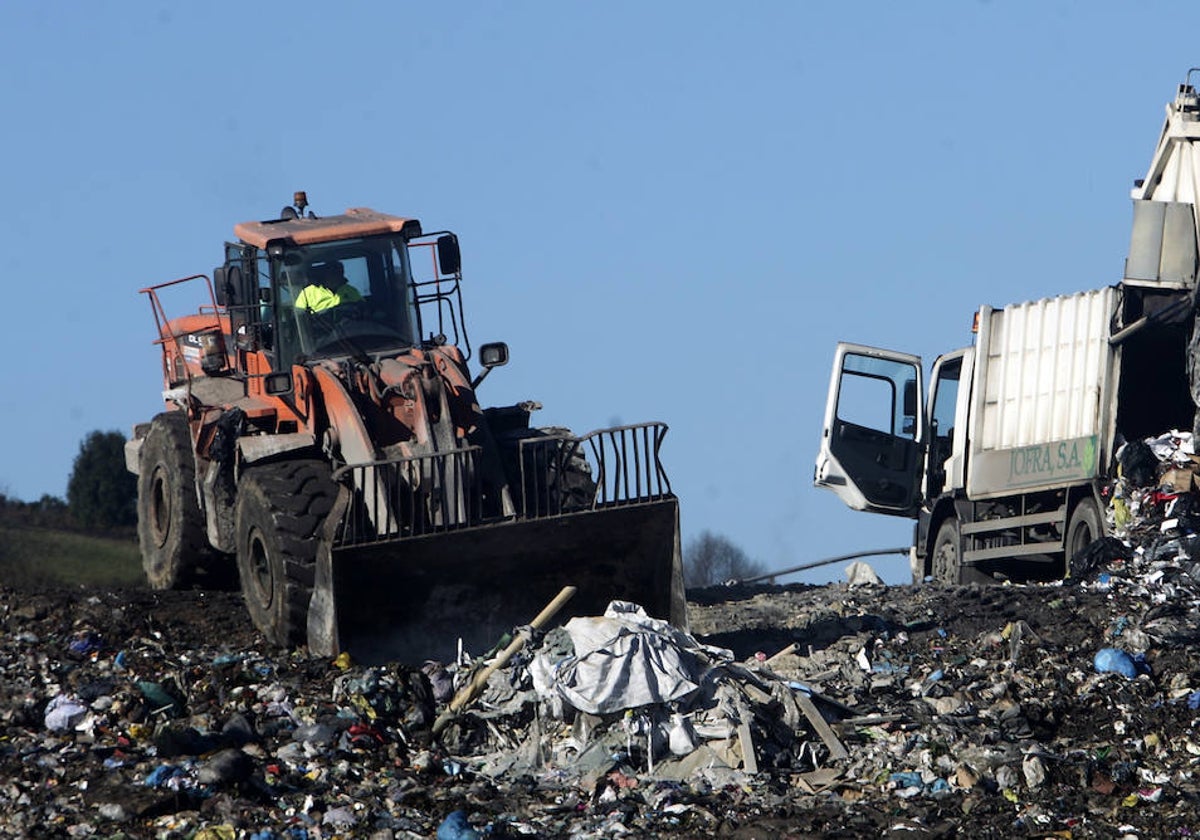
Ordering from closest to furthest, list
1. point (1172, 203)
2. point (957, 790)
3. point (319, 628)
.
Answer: point (957, 790)
point (319, 628)
point (1172, 203)

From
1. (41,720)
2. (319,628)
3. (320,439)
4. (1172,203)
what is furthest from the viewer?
(1172,203)

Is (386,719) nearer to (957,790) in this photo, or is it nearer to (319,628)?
(319,628)

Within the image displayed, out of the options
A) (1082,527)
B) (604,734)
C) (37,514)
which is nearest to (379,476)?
(604,734)

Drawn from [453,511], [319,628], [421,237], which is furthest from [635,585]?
[421,237]

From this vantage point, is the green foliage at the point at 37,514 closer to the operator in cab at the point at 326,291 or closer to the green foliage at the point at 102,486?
the green foliage at the point at 102,486

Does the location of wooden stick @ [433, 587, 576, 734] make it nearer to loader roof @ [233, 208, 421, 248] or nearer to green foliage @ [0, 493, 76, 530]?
loader roof @ [233, 208, 421, 248]

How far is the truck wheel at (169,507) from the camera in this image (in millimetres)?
12984

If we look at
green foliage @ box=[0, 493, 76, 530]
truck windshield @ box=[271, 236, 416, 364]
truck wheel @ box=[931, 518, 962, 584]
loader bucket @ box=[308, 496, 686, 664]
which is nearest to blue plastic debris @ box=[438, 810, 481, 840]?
loader bucket @ box=[308, 496, 686, 664]

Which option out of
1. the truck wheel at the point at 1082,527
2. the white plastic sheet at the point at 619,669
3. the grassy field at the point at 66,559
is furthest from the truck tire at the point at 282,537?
the truck wheel at the point at 1082,527

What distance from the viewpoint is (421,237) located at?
12219 mm

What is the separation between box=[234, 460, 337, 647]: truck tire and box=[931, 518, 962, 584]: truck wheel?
7021 mm

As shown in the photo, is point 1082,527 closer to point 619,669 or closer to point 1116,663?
point 1116,663

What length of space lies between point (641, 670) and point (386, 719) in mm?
1393

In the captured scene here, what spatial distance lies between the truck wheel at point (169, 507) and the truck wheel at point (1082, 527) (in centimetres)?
648
